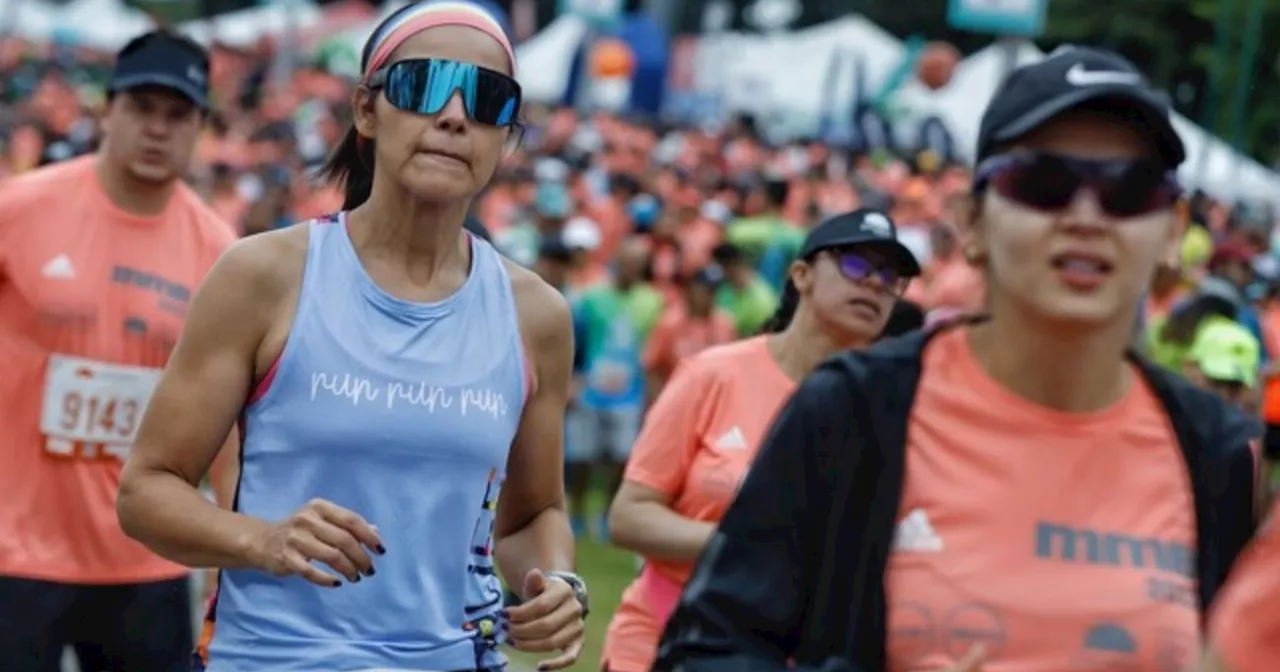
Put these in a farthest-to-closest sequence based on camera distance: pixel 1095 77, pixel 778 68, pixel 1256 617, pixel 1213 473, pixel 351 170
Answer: pixel 778 68
pixel 351 170
pixel 1213 473
pixel 1095 77
pixel 1256 617

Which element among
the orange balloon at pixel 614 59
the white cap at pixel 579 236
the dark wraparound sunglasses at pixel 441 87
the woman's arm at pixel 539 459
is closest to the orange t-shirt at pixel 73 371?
the woman's arm at pixel 539 459

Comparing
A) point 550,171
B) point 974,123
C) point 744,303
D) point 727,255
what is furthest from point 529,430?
point 974,123

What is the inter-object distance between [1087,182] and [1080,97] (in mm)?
116

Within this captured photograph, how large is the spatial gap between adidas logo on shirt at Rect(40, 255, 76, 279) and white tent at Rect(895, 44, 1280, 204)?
87.4 ft

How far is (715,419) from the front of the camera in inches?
273

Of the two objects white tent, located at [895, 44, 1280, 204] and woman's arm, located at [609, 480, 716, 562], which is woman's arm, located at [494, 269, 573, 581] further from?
white tent, located at [895, 44, 1280, 204]

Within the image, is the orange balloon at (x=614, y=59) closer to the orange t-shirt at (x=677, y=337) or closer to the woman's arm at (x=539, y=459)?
the orange t-shirt at (x=677, y=337)

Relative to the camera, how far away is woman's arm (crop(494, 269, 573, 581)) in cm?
509

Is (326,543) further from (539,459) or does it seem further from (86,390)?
(86,390)

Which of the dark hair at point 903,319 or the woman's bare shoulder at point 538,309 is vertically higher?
the woman's bare shoulder at point 538,309

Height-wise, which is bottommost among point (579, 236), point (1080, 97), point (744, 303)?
point (744, 303)

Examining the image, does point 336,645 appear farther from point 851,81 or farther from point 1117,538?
point 851,81

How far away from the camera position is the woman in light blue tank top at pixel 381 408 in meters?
4.65

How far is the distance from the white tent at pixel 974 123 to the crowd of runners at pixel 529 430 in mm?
26398
